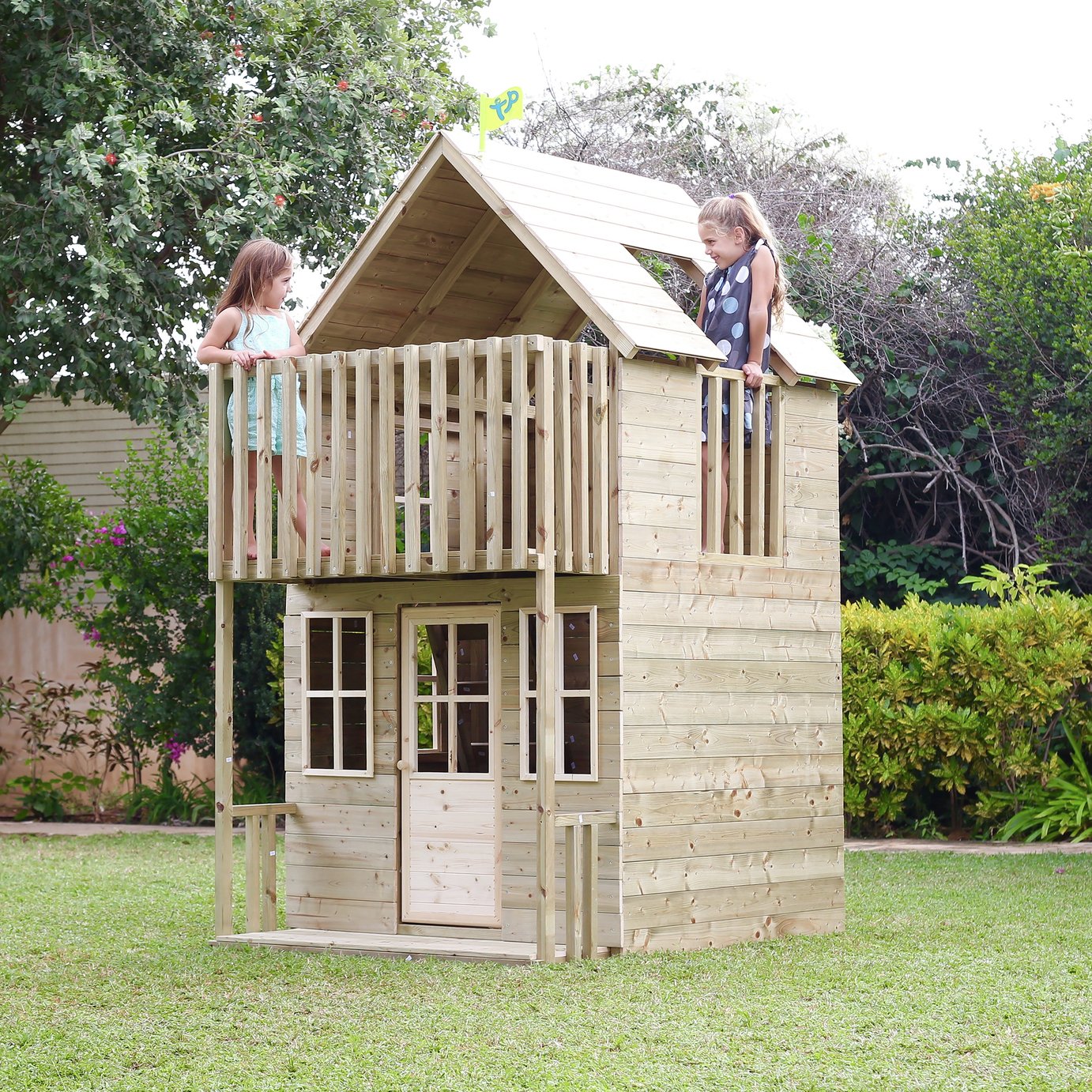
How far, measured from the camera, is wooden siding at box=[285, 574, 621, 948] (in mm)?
8219

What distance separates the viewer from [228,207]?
13242 millimetres

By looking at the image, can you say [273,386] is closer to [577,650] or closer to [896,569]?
[577,650]

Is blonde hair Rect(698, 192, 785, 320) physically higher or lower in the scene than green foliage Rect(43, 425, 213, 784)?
higher

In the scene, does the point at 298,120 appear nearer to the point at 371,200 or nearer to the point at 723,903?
the point at 371,200

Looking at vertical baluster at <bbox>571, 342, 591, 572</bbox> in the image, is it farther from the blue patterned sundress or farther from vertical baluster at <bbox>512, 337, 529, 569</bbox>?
the blue patterned sundress

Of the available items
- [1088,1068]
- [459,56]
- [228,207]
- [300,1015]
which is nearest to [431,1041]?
[300,1015]

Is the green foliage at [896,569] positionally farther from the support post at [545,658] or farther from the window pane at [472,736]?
the support post at [545,658]

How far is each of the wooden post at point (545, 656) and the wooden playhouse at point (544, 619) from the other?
0.01m

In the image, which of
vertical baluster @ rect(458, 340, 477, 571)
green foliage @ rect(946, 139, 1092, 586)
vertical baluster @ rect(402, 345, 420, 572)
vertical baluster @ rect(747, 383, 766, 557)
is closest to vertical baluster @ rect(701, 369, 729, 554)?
vertical baluster @ rect(747, 383, 766, 557)

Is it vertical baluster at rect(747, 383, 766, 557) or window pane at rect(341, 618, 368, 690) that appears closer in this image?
vertical baluster at rect(747, 383, 766, 557)

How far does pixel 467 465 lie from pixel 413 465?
0.26 metres

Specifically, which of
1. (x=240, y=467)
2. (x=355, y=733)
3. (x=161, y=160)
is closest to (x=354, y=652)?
(x=355, y=733)

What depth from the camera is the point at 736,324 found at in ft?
30.1

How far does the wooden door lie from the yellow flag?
2.53 m
